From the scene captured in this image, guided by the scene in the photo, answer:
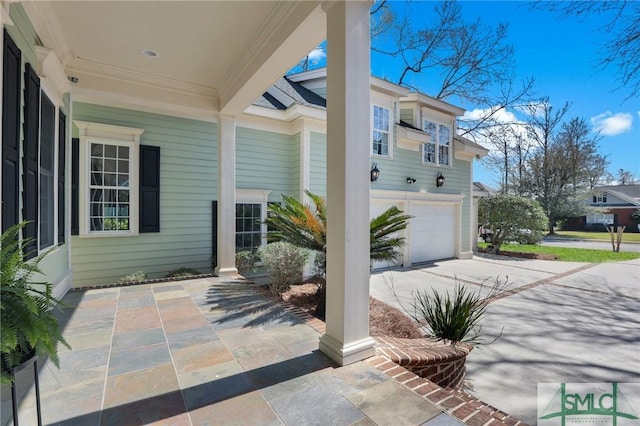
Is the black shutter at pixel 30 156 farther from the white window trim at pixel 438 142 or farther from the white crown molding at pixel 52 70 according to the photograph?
the white window trim at pixel 438 142

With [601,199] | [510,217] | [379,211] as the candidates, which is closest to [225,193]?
[379,211]

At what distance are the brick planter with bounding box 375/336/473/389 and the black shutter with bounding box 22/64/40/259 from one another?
11.8ft

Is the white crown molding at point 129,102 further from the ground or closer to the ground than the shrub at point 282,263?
further from the ground

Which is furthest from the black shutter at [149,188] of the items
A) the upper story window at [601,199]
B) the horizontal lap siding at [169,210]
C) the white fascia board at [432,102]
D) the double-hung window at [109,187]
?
the upper story window at [601,199]

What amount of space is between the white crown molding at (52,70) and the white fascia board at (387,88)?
275 inches

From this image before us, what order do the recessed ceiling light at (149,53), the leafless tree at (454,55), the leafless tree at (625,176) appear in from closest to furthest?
the recessed ceiling light at (149,53) → the leafless tree at (454,55) → the leafless tree at (625,176)

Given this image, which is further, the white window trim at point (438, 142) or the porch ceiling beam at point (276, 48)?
the white window trim at point (438, 142)

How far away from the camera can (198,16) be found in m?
3.39

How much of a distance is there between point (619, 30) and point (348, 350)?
18.9ft

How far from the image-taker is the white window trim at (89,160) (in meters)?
5.65

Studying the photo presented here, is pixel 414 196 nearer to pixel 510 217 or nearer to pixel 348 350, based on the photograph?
pixel 510 217

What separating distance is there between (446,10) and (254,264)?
45.8 feet

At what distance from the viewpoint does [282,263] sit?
5730mm

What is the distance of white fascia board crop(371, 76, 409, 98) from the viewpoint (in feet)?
28.5
